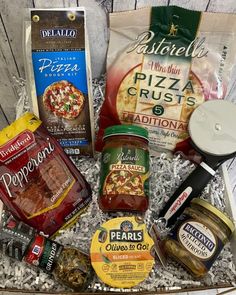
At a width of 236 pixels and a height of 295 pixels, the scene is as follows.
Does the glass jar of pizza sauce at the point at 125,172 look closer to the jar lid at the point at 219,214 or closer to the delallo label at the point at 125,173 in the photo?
the delallo label at the point at 125,173

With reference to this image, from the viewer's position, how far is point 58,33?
1.01 m

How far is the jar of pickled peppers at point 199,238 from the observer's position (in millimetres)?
936

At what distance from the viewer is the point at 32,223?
39.2 inches

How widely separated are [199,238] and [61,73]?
1.83 ft

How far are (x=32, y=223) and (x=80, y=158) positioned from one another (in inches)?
10.9

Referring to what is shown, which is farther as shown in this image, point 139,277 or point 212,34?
point 212,34

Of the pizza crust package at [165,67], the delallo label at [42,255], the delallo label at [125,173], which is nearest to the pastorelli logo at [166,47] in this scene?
the pizza crust package at [165,67]

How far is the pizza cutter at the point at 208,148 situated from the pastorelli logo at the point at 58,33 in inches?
Answer: 16.5

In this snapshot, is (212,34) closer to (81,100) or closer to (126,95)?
(126,95)

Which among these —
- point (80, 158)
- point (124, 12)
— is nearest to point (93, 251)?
point (80, 158)

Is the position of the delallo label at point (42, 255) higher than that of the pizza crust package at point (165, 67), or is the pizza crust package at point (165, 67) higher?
the pizza crust package at point (165, 67)

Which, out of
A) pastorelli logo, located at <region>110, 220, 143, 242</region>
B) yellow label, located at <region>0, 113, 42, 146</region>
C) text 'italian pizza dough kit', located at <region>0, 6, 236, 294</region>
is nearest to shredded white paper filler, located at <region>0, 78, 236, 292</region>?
text 'italian pizza dough kit', located at <region>0, 6, 236, 294</region>

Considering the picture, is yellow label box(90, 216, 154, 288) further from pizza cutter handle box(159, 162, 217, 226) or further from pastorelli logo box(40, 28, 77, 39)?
pastorelli logo box(40, 28, 77, 39)

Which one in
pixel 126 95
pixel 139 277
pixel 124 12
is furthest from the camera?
pixel 126 95
